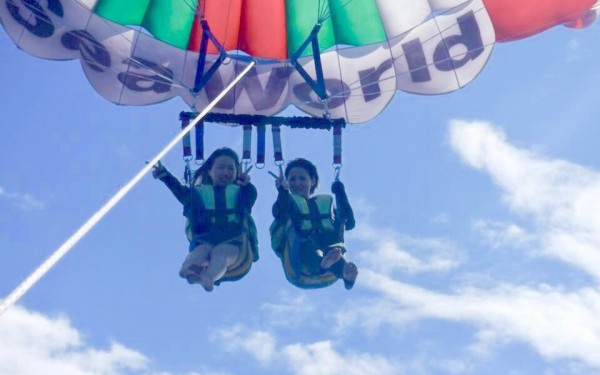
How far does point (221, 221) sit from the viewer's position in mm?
8117

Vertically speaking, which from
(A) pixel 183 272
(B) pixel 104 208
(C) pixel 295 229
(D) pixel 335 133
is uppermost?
(D) pixel 335 133

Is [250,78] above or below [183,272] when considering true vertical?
above

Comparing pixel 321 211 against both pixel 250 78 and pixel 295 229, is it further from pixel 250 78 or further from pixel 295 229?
pixel 250 78

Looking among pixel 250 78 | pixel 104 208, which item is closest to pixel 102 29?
pixel 250 78

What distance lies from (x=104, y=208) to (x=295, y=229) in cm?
410

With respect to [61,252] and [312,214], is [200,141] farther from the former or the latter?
[61,252]

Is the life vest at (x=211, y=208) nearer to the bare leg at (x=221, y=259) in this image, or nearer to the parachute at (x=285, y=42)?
the bare leg at (x=221, y=259)

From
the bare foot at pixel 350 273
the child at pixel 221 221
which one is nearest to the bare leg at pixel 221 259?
the child at pixel 221 221

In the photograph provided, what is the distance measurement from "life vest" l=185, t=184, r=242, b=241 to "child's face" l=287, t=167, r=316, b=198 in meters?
0.80

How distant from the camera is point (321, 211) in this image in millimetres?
8391

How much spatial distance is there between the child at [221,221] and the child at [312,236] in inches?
12.2

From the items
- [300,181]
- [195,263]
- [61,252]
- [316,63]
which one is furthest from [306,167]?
[61,252]

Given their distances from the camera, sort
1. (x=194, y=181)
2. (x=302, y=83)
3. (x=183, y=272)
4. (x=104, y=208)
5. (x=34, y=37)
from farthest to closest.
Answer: (x=302, y=83) < (x=34, y=37) < (x=194, y=181) < (x=183, y=272) < (x=104, y=208)

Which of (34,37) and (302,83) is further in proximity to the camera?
(302,83)
